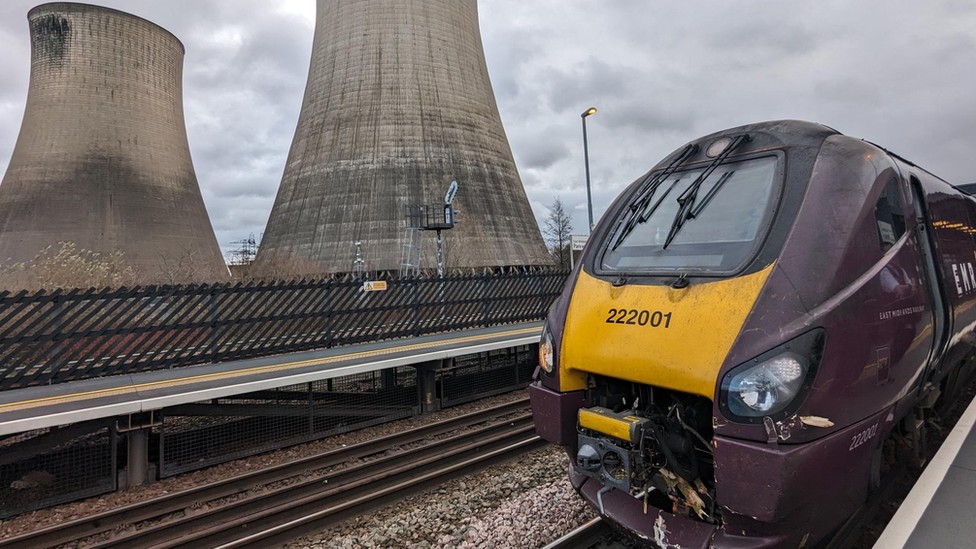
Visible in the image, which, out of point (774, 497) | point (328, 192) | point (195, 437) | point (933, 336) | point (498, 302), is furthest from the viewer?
point (328, 192)

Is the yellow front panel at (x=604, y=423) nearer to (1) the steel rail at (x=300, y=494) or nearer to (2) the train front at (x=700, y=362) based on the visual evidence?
(2) the train front at (x=700, y=362)

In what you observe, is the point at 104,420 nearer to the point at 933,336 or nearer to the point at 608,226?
the point at 608,226

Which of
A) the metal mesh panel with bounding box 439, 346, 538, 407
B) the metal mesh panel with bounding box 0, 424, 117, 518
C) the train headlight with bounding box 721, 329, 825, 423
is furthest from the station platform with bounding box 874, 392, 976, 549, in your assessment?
the metal mesh panel with bounding box 0, 424, 117, 518

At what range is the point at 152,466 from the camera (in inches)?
225

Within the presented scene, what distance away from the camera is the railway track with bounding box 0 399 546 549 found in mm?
4367

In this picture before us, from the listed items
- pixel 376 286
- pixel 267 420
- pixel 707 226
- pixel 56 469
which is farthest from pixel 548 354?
pixel 376 286

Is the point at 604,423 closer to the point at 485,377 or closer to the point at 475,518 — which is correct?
the point at 475,518

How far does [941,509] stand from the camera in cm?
288

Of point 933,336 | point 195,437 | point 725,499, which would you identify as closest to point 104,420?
point 195,437

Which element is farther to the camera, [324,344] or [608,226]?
[324,344]

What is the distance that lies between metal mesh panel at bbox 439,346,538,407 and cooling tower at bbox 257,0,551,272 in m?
18.5

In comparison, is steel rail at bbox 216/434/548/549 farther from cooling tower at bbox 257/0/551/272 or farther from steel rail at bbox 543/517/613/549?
cooling tower at bbox 257/0/551/272

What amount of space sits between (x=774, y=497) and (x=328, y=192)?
29800 millimetres

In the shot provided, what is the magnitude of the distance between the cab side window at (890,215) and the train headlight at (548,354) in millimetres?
1936
